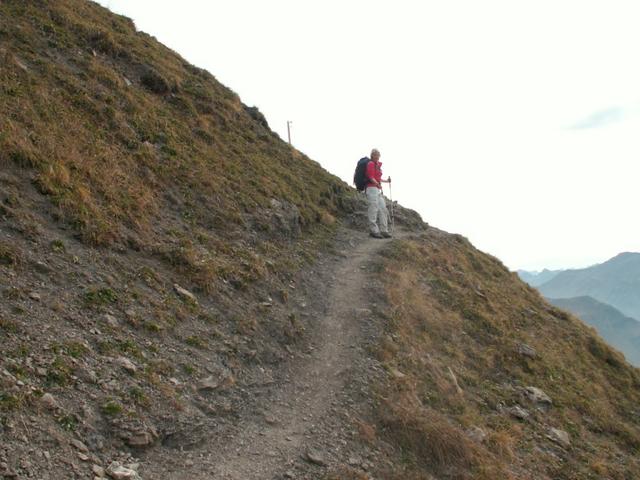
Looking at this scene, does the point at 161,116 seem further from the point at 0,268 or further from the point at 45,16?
the point at 0,268

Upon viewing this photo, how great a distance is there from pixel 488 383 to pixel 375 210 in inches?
380

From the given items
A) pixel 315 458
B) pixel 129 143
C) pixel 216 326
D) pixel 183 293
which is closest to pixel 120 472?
pixel 315 458

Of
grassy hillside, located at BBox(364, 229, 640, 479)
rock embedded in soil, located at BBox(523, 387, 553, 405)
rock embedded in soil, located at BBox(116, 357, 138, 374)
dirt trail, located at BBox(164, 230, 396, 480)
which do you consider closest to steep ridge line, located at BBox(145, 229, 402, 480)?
dirt trail, located at BBox(164, 230, 396, 480)

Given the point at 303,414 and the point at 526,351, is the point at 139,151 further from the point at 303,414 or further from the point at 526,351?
the point at 526,351

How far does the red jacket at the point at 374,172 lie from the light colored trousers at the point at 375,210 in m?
0.21

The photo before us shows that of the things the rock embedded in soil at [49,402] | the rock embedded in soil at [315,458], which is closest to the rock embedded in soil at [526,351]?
the rock embedded in soil at [315,458]

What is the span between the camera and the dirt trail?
25.0ft

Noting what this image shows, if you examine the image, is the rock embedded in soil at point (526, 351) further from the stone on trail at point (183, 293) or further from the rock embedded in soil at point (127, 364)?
the rock embedded in soil at point (127, 364)

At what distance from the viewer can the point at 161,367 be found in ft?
28.0

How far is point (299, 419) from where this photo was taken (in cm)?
915

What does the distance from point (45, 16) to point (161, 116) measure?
5679 mm

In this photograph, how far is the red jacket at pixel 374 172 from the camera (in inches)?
821

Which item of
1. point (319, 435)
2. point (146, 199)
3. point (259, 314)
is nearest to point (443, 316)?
point (259, 314)

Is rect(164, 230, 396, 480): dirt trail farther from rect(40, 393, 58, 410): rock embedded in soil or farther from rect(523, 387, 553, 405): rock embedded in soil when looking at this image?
rect(523, 387, 553, 405): rock embedded in soil
